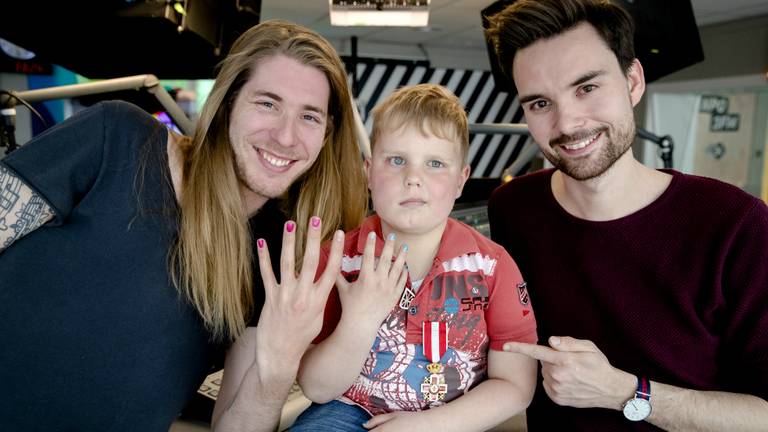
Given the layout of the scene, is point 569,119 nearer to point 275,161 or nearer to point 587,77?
point 587,77

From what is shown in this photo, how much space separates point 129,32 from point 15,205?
2075 millimetres

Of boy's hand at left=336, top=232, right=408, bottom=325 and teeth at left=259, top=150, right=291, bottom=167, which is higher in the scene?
teeth at left=259, top=150, right=291, bottom=167

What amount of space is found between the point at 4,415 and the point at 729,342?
1698 mm

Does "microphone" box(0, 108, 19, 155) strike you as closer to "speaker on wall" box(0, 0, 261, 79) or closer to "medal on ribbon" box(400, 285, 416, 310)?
"speaker on wall" box(0, 0, 261, 79)

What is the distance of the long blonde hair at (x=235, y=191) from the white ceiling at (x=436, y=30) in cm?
513

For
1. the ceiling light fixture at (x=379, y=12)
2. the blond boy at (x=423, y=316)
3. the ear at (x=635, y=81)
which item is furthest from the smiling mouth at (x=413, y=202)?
the ceiling light fixture at (x=379, y=12)

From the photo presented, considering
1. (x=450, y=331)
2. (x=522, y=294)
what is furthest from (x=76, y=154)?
(x=522, y=294)

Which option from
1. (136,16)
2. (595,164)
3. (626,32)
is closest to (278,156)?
(595,164)

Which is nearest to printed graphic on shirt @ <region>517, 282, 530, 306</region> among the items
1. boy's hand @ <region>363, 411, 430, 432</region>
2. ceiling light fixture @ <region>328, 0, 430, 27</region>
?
boy's hand @ <region>363, 411, 430, 432</region>

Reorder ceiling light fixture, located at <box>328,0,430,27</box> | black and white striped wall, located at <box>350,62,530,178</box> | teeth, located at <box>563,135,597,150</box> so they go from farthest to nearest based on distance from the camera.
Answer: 1. black and white striped wall, located at <box>350,62,530,178</box>
2. ceiling light fixture, located at <box>328,0,430,27</box>
3. teeth, located at <box>563,135,597,150</box>

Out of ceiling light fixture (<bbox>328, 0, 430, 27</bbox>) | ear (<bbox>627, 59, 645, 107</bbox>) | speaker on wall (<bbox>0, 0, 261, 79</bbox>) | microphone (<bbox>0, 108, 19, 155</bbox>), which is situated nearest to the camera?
ear (<bbox>627, 59, 645, 107</bbox>)

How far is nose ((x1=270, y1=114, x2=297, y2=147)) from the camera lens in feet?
5.04

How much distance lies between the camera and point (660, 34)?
2.28 meters

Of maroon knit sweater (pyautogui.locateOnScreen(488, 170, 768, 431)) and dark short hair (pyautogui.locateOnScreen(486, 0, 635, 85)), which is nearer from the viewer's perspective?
maroon knit sweater (pyautogui.locateOnScreen(488, 170, 768, 431))
